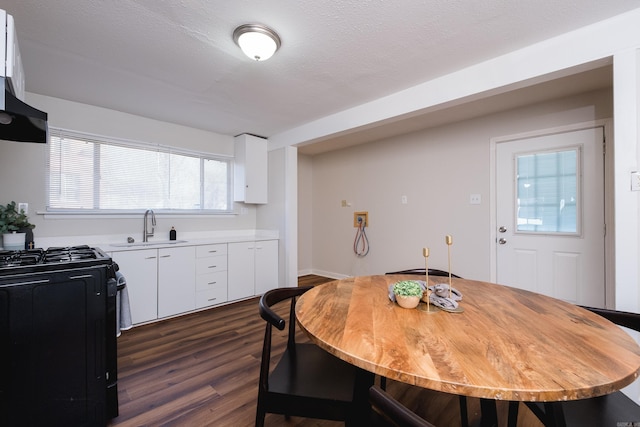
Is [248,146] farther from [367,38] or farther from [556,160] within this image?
[556,160]

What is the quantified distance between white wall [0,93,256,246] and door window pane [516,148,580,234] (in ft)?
12.8

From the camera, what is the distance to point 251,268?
385 centimetres

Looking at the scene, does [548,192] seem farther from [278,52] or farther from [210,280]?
[210,280]

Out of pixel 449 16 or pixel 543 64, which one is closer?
pixel 449 16

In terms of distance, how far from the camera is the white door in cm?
265

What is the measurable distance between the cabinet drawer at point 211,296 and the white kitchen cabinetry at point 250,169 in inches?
50.5

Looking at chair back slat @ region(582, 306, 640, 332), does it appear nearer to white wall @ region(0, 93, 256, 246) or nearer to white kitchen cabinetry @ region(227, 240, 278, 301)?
white kitchen cabinetry @ region(227, 240, 278, 301)

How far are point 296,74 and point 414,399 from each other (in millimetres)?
2562

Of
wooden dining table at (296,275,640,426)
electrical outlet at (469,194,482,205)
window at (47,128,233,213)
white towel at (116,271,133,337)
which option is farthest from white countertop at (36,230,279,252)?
electrical outlet at (469,194,482,205)

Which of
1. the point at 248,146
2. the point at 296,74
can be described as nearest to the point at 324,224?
the point at 248,146

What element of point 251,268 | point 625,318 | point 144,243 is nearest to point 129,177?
point 144,243

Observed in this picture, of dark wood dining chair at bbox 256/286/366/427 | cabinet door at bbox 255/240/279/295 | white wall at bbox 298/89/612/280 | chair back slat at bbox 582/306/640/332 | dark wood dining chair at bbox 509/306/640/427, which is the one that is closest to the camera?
dark wood dining chair at bbox 509/306/640/427

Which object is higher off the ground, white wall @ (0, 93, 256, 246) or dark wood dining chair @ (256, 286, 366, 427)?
white wall @ (0, 93, 256, 246)

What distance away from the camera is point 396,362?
2.64 ft
